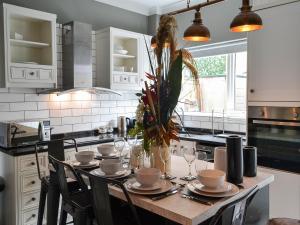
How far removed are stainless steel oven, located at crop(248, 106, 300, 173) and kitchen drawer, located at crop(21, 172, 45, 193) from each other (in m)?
2.22

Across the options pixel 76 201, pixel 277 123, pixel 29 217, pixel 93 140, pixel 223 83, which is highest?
pixel 223 83

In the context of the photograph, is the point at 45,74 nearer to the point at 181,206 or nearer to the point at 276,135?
the point at 181,206

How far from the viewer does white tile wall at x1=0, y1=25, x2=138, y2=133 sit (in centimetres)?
310

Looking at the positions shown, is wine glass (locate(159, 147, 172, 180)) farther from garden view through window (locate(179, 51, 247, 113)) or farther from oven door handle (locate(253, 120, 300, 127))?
garden view through window (locate(179, 51, 247, 113))

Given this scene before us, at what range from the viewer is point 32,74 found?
296cm

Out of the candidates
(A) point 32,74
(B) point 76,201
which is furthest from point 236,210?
(A) point 32,74

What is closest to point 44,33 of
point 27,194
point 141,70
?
point 141,70

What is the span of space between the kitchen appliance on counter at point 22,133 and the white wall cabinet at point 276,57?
2250 mm

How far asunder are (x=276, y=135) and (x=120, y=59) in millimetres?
2391

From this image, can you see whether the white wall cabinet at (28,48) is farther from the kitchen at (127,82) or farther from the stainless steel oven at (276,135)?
the stainless steel oven at (276,135)

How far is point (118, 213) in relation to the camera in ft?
5.73

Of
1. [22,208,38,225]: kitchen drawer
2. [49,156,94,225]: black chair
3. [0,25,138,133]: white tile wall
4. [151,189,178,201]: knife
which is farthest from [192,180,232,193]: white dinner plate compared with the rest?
[0,25,138,133]: white tile wall

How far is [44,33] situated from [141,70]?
1.41 metres

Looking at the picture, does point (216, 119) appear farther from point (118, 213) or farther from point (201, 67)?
point (118, 213)
